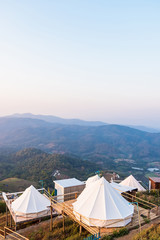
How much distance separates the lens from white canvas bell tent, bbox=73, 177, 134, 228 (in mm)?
10406

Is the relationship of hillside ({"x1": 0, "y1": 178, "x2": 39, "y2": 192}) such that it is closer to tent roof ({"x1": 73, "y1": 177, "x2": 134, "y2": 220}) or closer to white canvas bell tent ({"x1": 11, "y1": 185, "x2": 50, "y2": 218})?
white canvas bell tent ({"x1": 11, "y1": 185, "x2": 50, "y2": 218})

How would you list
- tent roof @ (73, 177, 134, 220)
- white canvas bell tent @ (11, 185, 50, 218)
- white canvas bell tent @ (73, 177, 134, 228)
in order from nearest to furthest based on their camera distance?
1. white canvas bell tent @ (73, 177, 134, 228)
2. tent roof @ (73, 177, 134, 220)
3. white canvas bell tent @ (11, 185, 50, 218)

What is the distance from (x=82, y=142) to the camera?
632 ft

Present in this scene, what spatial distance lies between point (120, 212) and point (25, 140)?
191 metres

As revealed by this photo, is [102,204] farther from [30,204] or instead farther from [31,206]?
[30,204]

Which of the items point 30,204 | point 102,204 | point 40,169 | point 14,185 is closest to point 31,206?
point 30,204

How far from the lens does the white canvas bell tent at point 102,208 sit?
410 inches

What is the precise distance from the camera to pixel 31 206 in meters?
14.9

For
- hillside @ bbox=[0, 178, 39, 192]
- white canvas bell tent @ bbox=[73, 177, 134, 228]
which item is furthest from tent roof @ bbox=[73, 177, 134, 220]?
hillside @ bbox=[0, 178, 39, 192]

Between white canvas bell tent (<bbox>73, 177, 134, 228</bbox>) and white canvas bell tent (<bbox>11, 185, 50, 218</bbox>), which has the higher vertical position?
white canvas bell tent (<bbox>73, 177, 134, 228</bbox>)

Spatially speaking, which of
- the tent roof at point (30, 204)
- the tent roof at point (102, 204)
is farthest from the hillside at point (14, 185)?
the tent roof at point (102, 204)

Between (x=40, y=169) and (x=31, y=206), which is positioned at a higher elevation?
(x=31, y=206)

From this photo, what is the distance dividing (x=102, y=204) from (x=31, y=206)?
22.1ft

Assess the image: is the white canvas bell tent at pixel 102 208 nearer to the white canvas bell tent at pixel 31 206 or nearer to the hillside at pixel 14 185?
the white canvas bell tent at pixel 31 206
